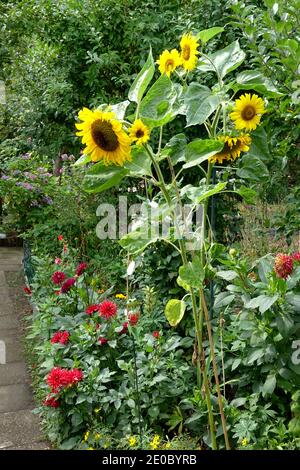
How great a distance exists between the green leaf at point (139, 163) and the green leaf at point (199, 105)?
0.18 m

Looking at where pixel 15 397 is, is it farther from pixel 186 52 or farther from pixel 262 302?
pixel 186 52

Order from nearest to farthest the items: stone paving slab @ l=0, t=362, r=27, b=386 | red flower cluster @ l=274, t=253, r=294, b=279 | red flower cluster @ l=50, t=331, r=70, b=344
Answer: red flower cluster @ l=274, t=253, r=294, b=279 → red flower cluster @ l=50, t=331, r=70, b=344 → stone paving slab @ l=0, t=362, r=27, b=386

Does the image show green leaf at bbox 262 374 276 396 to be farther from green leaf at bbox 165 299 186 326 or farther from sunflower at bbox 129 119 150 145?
sunflower at bbox 129 119 150 145

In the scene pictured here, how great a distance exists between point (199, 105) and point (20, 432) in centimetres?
164

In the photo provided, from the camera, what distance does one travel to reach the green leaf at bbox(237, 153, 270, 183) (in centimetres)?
197

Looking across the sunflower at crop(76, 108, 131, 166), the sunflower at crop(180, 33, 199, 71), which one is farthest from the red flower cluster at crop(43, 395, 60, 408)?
the sunflower at crop(180, 33, 199, 71)

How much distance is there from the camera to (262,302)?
1.92 m

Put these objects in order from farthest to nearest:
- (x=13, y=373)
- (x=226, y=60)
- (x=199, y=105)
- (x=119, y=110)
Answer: (x=13, y=373)
(x=226, y=60)
(x=199, y=105)
(x=119, y=110)

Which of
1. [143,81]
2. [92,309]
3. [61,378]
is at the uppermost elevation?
[143,81]

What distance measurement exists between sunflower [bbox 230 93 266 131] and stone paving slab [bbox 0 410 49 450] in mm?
1548

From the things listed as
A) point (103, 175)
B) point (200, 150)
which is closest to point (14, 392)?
point (103, 175)

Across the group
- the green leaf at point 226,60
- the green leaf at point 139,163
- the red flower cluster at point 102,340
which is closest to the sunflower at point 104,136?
the green leaf at point 139,163

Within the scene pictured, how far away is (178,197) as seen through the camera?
1786 mm

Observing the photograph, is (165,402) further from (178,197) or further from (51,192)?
(51,192)
